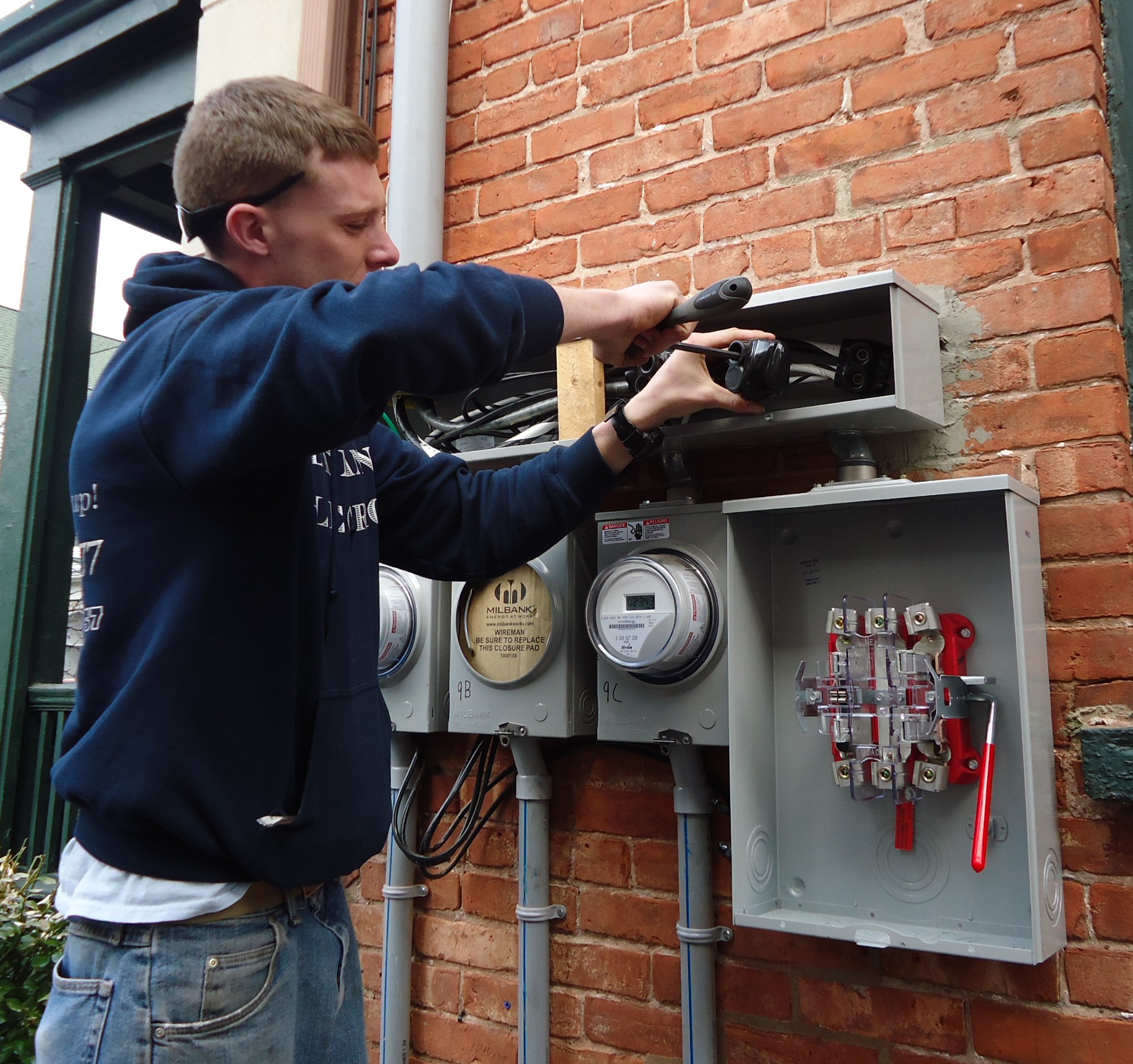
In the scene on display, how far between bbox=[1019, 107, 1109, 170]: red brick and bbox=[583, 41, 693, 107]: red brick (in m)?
0.67

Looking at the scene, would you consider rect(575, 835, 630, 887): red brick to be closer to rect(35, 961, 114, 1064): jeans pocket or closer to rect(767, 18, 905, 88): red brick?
rect(35, 961, 114, 1064): jeans pocket

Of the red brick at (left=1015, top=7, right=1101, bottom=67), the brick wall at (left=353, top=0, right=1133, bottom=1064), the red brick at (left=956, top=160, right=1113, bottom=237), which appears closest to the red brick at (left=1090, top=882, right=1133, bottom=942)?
the brick wall at (left=353, top=0, right=1133, bottom=1064)

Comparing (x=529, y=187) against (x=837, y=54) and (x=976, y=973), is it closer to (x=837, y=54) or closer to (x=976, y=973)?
(x=837, y=54)

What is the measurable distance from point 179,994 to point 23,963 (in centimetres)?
135

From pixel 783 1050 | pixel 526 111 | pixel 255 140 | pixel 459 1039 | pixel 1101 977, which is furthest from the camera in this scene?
pixel 526 111

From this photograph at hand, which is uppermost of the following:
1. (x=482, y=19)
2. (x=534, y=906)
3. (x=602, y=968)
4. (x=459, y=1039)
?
(x=482, y=19)

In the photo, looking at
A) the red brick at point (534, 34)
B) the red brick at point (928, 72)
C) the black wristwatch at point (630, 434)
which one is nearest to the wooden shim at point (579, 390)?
the black wristwatch at point (630, 434)

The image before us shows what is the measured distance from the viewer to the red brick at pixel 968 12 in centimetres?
164

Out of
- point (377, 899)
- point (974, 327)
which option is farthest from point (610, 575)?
point (377, 899)

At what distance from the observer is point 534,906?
72.7 inches

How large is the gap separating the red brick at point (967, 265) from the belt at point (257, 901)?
1.31 m

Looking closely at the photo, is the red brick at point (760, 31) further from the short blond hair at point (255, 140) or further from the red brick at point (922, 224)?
the short blond hair at point (255, 140)

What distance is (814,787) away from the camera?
5.30 feet

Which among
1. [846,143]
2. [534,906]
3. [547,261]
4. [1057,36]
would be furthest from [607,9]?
[534,906]
